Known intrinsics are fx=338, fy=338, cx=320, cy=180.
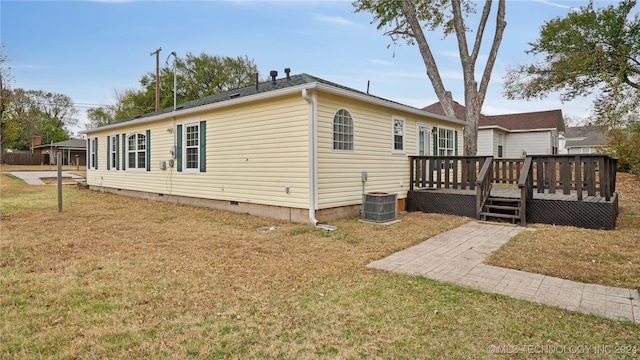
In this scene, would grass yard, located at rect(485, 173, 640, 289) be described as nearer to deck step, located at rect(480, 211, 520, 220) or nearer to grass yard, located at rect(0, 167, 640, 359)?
deck step, located at rect(480, 211, 520, 220)

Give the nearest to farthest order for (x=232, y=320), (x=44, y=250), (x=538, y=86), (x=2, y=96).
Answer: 1. (x=232, y=320)
2. (x=44, y=250)
3. (x=538, y=86)
4. (x=2, y=96)

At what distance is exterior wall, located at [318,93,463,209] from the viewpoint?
712 centimetres

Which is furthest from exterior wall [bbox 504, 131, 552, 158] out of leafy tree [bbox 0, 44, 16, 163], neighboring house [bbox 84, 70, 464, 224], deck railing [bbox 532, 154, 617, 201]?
leafy tree [bbox 0, 44, 16, 163]

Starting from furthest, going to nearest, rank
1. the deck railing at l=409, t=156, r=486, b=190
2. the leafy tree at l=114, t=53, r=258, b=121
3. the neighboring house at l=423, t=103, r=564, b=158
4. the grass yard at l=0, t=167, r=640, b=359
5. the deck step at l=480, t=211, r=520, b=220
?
the leafy tree at l=114, t=53, r=258, b=121, the neighboring house at l=423, t=103, r=564, b=158, the deck railing at l=409, t=156, r=486, b=190, the deck step at l=480, t=211, r=520, b=220, the grass yard at l=0, t=167, r=640, b=359

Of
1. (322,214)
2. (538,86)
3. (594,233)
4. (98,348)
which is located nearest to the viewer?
(98,348)

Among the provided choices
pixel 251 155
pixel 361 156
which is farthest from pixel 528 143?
pixel 251 155

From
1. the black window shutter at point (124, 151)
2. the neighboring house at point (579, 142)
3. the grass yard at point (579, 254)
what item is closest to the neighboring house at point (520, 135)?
the grass yard at point (579, 254)

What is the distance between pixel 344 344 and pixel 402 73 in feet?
56.4

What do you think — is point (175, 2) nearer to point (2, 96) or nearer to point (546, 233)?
point (546, 233)

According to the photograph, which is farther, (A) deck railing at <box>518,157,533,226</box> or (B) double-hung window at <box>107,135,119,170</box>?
(B) double-hung window at <box>107,135,119,170</box>

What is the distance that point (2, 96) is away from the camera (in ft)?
94.0

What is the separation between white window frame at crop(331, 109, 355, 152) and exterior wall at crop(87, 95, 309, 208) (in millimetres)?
799

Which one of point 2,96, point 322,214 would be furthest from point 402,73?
point 2,96

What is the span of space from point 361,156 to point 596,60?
44.4ft
